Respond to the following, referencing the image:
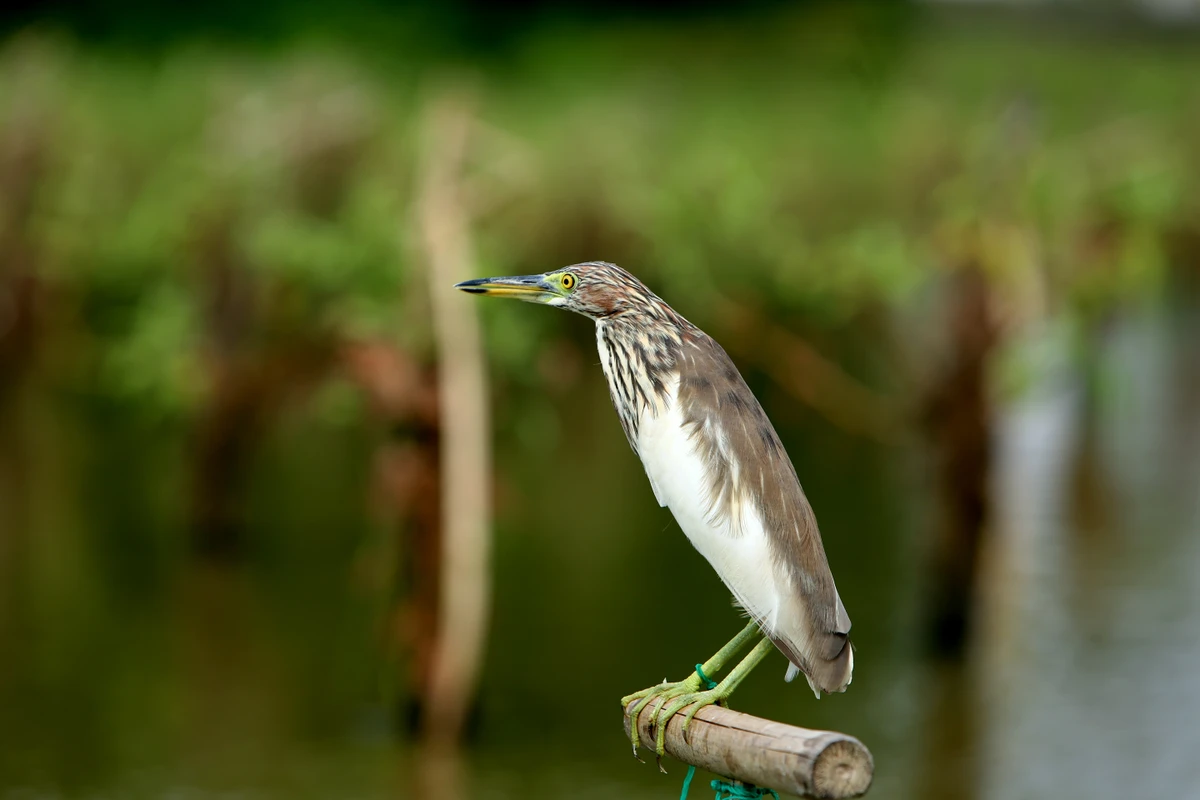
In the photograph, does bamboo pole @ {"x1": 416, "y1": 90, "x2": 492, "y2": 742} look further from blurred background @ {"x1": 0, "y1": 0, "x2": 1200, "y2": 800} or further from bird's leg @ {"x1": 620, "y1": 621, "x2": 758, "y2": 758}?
bird's leg @ {"x1": 620, "y1": 621, "x2": 758, "y2": 758}

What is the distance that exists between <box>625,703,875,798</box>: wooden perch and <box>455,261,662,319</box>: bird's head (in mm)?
616

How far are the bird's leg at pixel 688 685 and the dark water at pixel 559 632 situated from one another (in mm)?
4504

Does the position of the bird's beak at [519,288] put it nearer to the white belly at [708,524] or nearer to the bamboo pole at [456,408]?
the white belly at [708,524]

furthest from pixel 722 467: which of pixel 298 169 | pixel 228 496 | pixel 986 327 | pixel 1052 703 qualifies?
pixel 298 169

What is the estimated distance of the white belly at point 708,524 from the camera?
2.27 meters

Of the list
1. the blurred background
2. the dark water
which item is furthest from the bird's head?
the dark water

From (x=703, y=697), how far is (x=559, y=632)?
7.29 meters

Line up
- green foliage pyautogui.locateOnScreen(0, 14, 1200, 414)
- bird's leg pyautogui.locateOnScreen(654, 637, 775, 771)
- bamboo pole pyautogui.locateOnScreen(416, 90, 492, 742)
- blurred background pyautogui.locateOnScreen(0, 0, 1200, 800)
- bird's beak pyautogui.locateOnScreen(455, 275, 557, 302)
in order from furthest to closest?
green foliage pyautogui.locateOnScreen(0, 14, 1200, 414) → blurred background pyautogui.locateOnScreen(0, 0, 1200, 800) → bamboo pole pyautogui.locateOnScreen(416, 90, 492, 742) → bird's beak pyautogui.locateOnScreen(455, 275, 557, 302) → bird's leg pyautogui.locateOnScreen(654, 637, 775, 771)

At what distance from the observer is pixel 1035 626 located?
9.67 m

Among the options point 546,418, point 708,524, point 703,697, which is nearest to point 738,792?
point 703,697

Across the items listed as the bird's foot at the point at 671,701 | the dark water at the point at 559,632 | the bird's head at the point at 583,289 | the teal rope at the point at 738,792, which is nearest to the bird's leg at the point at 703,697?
the bird's foot at the point at 671,701

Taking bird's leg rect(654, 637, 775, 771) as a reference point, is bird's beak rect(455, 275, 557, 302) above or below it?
above

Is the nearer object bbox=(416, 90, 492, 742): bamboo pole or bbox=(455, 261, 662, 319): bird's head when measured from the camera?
bbox=(455, 261, 662, 319): bird's head

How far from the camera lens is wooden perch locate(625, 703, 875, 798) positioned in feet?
6.52
